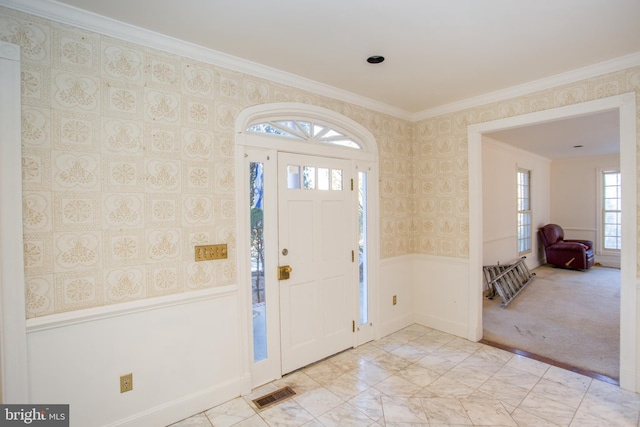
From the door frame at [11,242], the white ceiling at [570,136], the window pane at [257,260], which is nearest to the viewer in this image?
the door frame at [11,242]

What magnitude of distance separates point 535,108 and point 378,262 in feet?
7.16

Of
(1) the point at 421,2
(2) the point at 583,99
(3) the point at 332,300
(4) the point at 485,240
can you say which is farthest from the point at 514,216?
(1) the point at 421,2

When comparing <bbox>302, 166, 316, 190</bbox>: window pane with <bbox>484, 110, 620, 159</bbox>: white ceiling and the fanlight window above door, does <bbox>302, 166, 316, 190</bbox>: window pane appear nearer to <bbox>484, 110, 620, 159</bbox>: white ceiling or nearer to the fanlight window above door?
the fanlight window above door

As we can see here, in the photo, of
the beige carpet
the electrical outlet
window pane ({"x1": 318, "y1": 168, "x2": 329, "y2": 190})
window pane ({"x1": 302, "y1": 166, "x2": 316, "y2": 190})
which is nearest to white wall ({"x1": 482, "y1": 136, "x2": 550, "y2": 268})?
the beige carpet

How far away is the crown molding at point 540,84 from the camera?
8.20ft

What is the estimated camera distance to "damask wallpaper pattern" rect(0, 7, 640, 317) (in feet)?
5.71

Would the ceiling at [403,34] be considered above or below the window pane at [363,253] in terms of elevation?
above

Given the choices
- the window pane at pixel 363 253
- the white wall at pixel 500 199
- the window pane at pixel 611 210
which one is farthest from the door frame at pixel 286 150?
the window pane at pixel 611 210

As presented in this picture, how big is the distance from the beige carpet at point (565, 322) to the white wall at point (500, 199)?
2.53ft

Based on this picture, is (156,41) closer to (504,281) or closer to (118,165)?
(118,165)

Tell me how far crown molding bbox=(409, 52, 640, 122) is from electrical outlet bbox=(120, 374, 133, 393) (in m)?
3.87

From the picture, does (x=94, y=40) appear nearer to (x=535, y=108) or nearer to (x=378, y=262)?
(x=378, y=262)

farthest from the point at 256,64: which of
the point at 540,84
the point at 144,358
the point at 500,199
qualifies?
the point at 500,199

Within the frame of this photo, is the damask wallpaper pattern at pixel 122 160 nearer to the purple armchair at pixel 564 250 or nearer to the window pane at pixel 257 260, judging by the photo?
the window pane at pixel 257 260
